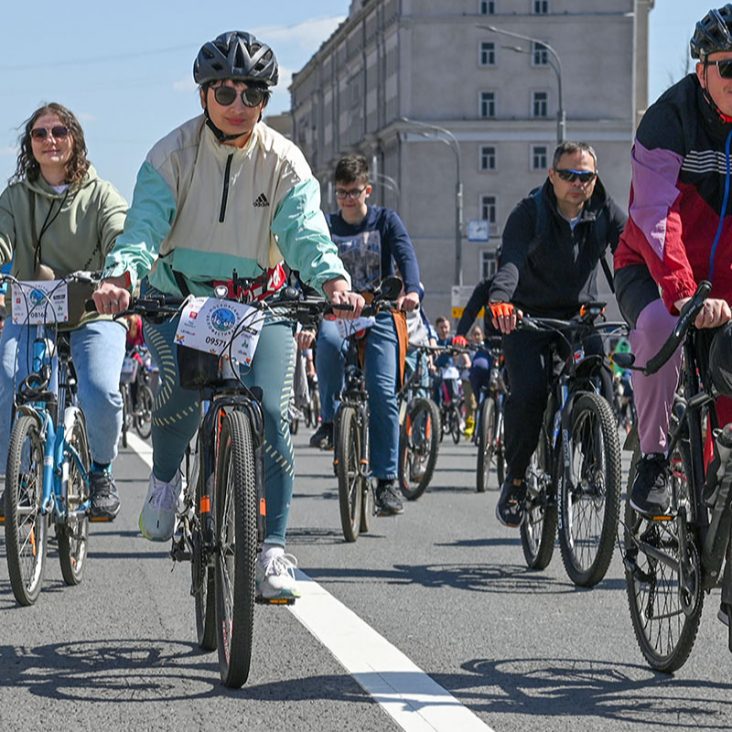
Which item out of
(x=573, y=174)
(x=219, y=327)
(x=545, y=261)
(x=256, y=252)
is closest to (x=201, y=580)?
(x=219, y=327)

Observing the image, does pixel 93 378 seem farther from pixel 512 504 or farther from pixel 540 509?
pixel 540 509

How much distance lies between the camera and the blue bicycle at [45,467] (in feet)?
22.7

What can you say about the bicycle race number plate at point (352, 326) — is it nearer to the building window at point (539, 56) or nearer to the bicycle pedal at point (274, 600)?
the bicycle pedal at point (274, 600)

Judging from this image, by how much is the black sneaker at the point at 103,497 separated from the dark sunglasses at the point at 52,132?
1541mm

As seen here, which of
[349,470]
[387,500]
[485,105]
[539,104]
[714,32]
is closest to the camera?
[714,32]

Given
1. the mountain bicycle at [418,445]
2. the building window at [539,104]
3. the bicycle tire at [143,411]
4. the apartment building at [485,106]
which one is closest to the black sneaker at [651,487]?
the mountain bicycle at [418,445]

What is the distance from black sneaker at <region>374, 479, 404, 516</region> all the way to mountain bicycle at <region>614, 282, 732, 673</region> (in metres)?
4.35

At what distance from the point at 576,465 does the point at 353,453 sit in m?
2.37

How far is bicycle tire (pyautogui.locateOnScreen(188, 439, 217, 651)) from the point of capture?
5.55 metres

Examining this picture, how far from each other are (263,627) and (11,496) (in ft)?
3.81

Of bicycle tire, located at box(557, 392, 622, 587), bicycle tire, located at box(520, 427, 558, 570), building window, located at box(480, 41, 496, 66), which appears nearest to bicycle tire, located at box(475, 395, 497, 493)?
bicycle tire, located at box(520, 427, 558, 570)

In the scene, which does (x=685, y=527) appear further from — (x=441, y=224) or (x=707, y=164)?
(x=441, y=224)

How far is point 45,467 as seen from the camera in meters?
7.24

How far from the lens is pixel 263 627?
21.3 feet
